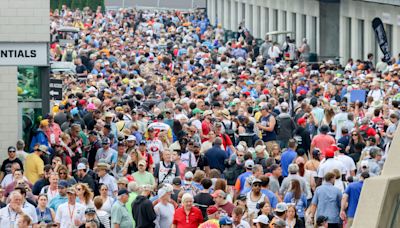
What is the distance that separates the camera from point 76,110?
2758 cm

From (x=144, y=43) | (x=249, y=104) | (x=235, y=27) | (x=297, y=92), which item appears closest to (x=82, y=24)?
(x=235, y=27)

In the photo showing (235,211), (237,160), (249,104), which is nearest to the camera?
(235,211)

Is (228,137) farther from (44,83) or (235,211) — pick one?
(235,211)

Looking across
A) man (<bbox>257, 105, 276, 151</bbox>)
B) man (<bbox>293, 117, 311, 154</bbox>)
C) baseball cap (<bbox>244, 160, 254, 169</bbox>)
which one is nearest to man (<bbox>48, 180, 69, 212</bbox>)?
baseball cap (<bbox>244, 160, 254, 169</bbox>)

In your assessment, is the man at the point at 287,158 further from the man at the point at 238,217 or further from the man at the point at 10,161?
the man at the point at 238,217

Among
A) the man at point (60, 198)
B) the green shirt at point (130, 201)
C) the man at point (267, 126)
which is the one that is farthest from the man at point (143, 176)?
the man at point (267, 126)

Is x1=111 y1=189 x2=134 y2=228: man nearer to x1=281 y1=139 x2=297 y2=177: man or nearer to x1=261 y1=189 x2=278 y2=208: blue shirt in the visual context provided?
x1=261 y1=189 x2=278 y2=208: blue shirt

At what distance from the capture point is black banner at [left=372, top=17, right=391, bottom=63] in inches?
1752

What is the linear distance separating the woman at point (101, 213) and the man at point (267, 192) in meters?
1.86

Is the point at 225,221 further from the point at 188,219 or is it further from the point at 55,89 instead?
the point at 55,89

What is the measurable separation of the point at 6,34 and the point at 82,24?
162 feet

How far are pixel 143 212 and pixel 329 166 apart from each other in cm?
332

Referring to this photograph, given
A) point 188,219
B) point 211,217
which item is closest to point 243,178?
point 188,219

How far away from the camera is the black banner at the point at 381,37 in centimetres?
4449
